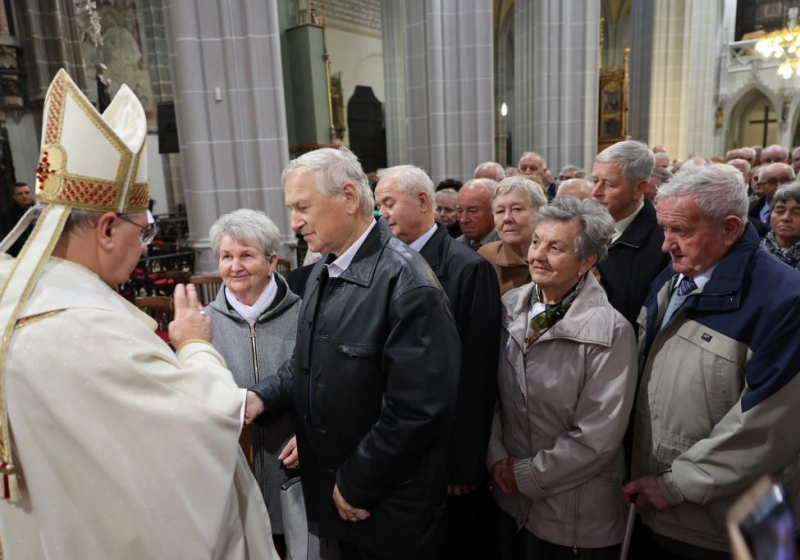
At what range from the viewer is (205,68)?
5.81 m

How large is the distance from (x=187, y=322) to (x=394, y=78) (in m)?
14.0

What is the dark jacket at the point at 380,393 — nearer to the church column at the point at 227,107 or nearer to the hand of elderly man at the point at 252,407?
the hand of elderly man at the point at 252,407

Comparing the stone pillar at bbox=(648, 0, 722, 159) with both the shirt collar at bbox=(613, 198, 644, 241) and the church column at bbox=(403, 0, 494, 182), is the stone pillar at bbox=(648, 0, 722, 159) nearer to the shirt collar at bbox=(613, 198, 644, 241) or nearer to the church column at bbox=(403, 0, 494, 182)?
the church column at bbox=(403, 0, 494, 182)

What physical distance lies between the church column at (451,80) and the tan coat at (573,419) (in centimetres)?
655

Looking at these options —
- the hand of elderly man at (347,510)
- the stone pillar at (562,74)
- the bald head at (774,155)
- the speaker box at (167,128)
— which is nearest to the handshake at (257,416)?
the hand of elderly man at (347,510)

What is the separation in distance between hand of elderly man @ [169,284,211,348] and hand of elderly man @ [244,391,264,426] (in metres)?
0.43

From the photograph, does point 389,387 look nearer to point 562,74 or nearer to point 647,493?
point 647,493

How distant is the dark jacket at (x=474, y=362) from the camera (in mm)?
2230

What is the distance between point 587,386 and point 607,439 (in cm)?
20

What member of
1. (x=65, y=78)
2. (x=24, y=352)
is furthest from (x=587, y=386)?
(x=65, y=78)

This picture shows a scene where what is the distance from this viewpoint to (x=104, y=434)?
125 centimetres

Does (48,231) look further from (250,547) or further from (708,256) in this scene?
(708,256)

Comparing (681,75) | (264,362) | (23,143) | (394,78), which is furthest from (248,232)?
(681,75)

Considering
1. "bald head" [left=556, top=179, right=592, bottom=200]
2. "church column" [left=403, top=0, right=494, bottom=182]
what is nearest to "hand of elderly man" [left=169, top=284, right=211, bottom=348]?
"bald head" [left=556, top=179, right=592, bottom=200]
